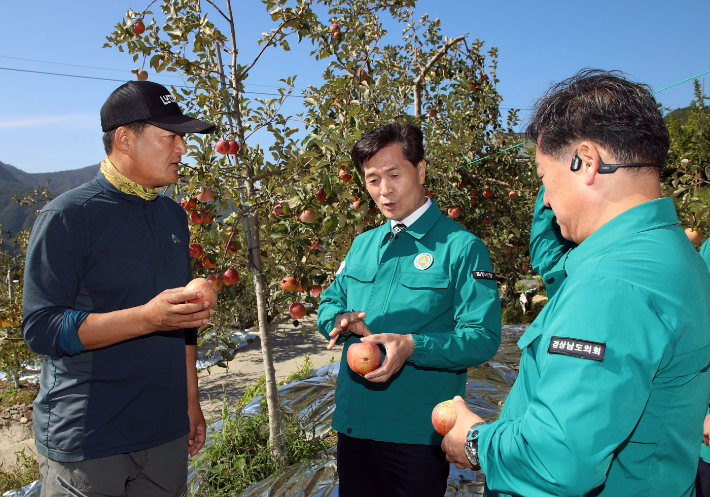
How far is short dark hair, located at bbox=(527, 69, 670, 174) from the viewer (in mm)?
817

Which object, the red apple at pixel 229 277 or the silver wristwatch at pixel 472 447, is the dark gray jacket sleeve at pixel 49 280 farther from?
the red apple at pixel 229 277

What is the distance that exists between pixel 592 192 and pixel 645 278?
0.66ft

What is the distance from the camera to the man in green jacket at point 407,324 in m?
1.46

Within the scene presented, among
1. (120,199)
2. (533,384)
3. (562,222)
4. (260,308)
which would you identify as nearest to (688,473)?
(533,384)

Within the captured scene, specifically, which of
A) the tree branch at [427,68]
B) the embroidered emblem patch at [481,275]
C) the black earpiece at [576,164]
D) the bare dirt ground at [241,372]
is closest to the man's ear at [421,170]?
the embroidered emblem patch at [481,275]

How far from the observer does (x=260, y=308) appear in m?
2.61

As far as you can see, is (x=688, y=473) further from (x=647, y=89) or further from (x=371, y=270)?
(x=371, y=270)

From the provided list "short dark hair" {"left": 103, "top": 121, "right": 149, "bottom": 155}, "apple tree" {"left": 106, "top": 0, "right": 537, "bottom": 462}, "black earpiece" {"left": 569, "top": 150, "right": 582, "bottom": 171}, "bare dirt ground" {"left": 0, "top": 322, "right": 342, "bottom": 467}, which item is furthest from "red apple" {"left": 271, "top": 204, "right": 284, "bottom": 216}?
"black earpiece" {"left": 569, "top": 150, "right": 582, "bottom": 171}

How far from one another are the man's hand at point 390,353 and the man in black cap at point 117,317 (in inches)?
19.9

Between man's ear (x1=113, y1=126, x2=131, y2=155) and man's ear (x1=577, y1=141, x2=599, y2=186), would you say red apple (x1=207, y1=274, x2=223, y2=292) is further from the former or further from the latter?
man's ear (x1=577, y1=141, x2=599, y2=186)

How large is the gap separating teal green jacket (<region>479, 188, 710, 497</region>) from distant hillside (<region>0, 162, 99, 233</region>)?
42.9 meters

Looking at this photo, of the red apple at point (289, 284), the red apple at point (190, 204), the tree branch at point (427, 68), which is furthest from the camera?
the tree branch at point (427, 68)

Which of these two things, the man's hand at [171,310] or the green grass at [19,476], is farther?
the green grass at [19,476]

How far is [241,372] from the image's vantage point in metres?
5.47
